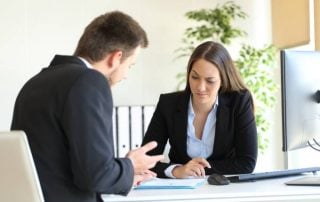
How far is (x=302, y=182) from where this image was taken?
1796mm

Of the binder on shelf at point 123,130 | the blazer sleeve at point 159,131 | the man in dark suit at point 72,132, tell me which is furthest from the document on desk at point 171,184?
the binder on shelf at point 123,130

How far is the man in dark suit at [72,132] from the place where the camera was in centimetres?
129

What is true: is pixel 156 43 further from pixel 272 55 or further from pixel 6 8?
pixel 6 8

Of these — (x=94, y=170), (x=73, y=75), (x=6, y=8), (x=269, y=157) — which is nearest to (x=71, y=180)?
(x=94, y=170)

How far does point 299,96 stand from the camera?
6.03 ft

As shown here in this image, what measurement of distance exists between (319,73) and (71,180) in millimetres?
1011

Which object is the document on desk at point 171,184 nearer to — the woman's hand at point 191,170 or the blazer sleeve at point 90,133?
the woman's hand at point 191,170

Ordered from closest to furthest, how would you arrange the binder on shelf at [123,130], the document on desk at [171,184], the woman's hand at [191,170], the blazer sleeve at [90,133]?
1. the blazer sleeve at [90,133]
2. the document on desk at [171,184]
3. the woman's hand at [191,170]
4. the binder on shelf at [123,130]

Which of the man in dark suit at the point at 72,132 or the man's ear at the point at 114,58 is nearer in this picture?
the man in dark suit at the point at 72,132

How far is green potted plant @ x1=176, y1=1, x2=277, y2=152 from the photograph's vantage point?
393cm

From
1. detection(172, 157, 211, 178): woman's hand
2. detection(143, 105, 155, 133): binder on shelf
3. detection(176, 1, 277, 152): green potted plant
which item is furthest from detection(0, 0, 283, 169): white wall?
detection(172, 157, 211, 178): woman's hand

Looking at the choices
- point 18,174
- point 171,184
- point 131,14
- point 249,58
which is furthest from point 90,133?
point 131,14

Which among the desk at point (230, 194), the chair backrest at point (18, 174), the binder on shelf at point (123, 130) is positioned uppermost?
the chair backrest at point (18, 174)

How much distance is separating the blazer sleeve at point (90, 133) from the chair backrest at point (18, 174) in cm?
17
